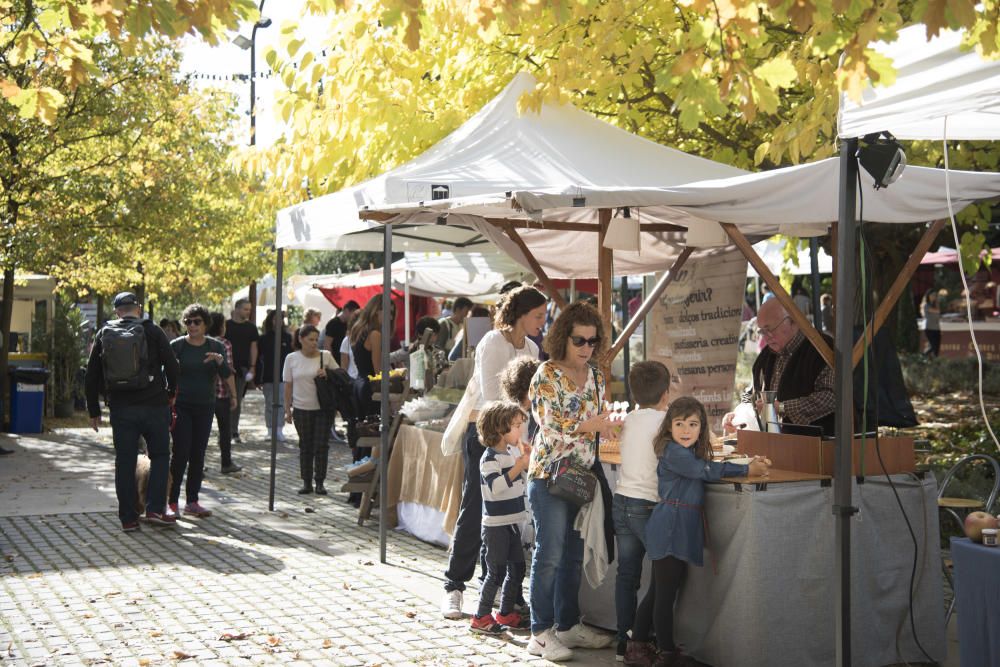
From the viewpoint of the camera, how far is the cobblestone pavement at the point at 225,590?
6434mm

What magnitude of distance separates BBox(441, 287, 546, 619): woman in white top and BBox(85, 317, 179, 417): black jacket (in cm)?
366

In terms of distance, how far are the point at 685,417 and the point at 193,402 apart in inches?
248

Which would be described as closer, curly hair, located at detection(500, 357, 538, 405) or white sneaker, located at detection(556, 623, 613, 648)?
white sneaker, located at detection(556, 623, 613, 648)

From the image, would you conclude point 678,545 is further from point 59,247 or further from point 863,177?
point 59,247

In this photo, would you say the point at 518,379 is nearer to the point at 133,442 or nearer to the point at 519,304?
the point at 519,304

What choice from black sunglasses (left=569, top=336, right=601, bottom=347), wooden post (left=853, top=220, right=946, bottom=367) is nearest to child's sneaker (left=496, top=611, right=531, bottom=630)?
black sunglasses (left=569, top=336, right=601, bottom=347)

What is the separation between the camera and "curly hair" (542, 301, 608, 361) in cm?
626

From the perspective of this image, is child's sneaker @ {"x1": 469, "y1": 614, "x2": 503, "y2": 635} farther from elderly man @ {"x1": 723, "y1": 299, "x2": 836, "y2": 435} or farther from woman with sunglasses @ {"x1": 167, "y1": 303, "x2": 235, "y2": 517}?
woman with sunglasses @ {"x1": 167, "y1": 303, "x2": 235, "y2": 517}

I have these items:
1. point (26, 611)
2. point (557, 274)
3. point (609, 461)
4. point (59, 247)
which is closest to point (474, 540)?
point (609, 461)

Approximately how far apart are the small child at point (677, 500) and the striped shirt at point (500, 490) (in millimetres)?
1001

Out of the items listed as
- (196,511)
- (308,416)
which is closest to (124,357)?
(196,511)

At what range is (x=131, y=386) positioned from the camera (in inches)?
383

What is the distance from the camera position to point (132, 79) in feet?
65.4

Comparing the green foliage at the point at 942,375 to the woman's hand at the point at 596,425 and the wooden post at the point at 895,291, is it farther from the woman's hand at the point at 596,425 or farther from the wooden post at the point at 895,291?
the woman's hand at the point at 596,425
